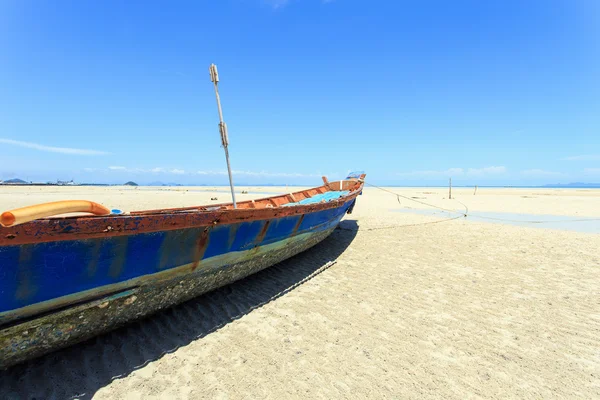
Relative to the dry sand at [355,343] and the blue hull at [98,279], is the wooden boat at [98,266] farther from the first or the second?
the dry sand at [355,343]

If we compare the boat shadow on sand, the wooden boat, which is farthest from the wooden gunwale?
the boat shadow on sand

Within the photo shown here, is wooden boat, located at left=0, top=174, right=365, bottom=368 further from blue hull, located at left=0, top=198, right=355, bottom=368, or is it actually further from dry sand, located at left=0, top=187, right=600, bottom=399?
dry sand, located at left=0, top=187, right=600, bottom=399

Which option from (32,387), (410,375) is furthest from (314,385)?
(32,387)

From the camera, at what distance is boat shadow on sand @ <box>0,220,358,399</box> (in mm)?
2639

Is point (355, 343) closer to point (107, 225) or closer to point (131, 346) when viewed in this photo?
point (131, 346)

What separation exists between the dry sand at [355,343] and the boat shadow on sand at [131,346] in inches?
0.6

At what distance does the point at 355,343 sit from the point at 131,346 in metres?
2.76

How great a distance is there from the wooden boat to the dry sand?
41 centimetres

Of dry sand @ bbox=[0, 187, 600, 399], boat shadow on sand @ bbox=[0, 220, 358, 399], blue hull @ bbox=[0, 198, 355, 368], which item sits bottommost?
dry sand @ bbox=[0, 187, 600, 399]

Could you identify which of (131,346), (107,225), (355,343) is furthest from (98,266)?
(355,343)

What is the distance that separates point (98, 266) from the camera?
2684 millimetres

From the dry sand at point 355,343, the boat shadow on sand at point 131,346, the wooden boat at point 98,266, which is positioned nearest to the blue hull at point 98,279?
the wooden boat at point 98,266

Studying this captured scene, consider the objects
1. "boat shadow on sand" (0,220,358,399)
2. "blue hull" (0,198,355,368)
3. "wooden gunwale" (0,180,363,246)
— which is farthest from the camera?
"boat shadow on sand" (0,220,358,399)

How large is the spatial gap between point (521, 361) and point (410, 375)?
1391 mm
